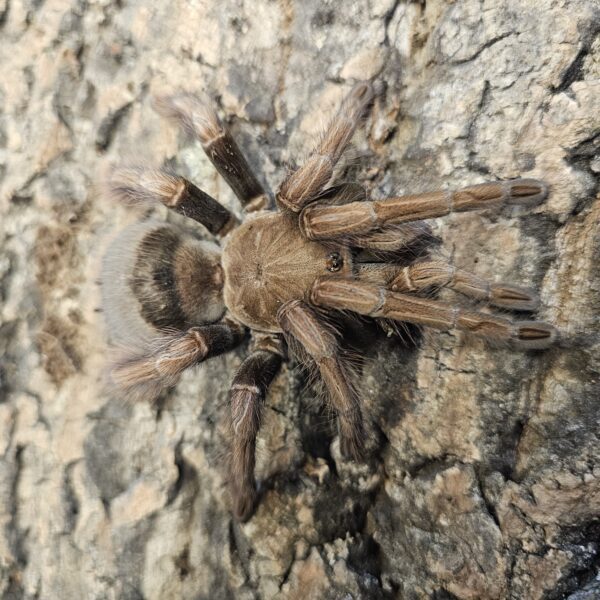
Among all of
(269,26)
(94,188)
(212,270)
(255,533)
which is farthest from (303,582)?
(269,26)

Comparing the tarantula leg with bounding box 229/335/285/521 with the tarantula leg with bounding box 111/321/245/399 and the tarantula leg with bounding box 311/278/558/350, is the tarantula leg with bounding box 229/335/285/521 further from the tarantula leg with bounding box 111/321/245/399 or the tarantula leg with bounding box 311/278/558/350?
the tarantula leg with bounding box 311/278/558/350

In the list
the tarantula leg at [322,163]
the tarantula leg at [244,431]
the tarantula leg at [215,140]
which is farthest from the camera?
the tarantula leg at [215,140]

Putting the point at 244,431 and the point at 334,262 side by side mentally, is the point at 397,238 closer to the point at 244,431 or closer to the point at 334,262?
the point at 334,262

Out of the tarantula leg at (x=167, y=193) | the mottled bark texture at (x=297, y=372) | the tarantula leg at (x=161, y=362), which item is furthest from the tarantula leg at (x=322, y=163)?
the tarantula leg at (x=161, y=362)

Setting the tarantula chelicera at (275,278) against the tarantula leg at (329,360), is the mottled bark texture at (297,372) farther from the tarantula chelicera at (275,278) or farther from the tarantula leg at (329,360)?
the tarantula leg at (329,360)

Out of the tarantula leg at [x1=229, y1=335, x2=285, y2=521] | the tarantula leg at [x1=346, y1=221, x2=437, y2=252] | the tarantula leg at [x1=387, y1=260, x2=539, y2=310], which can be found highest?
the tarantula leg at [x1=346, y1=221, x2=437, y2=252]

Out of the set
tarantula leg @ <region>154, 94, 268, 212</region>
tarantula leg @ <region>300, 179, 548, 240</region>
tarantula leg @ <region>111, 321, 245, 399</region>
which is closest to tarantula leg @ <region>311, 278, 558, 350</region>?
tarantula leg @ <region>300, 179, 548, 240</region>

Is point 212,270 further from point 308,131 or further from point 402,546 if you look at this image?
point 402,546

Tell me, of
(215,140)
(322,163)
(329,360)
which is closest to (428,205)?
(322,163)
